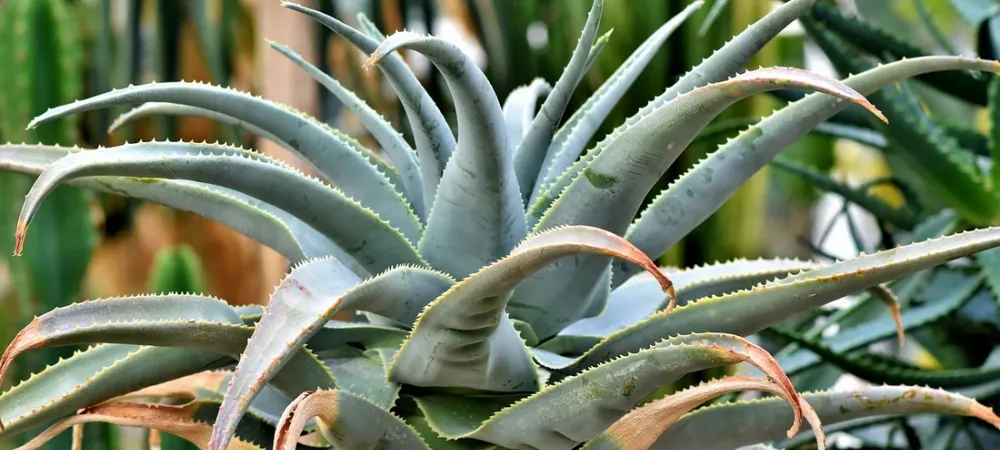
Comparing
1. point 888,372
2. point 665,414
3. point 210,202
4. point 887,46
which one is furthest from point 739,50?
point 887,46

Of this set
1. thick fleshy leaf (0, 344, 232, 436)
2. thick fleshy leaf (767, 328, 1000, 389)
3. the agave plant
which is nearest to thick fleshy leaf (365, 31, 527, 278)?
the agave plant

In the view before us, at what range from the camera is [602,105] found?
48cm

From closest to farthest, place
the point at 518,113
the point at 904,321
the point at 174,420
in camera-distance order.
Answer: the point at 174,420 → the point at 518,113 → the point at 904,321

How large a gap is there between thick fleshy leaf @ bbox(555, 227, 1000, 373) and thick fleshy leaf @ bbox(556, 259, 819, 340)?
1.5 inches

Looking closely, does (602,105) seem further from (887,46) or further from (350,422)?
(887,46)

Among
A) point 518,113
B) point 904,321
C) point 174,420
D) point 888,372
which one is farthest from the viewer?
point 904,321

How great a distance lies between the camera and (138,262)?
2693 millimetres

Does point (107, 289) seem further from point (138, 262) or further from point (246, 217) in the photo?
point (246, 217)

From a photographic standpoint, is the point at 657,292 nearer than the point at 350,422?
No

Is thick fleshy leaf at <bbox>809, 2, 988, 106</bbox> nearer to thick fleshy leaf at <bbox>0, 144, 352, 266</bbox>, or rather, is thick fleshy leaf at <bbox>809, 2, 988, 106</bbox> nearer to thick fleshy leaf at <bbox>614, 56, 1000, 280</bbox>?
thick fleshy leaf at <bbox>614, 56, 1000, 280</bbox>

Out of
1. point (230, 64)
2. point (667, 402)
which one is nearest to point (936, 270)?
point (667, 402)

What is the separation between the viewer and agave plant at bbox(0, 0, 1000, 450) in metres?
0.34

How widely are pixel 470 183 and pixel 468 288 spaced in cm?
6

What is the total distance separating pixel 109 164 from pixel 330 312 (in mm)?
110
